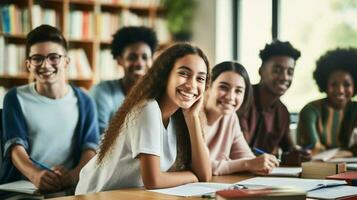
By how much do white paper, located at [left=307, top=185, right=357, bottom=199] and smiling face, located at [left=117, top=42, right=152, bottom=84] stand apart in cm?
172

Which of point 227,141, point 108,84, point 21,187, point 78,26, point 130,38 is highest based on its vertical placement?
point 78,26

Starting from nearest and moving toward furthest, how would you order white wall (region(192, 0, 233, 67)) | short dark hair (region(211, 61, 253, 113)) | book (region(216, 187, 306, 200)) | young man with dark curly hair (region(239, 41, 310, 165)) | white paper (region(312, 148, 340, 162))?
book (region(216, 187, 306, 200))
short dark hair (region(211, 61, 253, 113))
white paper (region(312, 148, 340, 162))
young man with dark curly hair (region(239, 41, 310, 165))
white wall (region(192, 0, 233, 67))

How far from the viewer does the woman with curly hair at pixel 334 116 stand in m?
3.06

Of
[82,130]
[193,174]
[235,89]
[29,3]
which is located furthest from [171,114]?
[29,3]

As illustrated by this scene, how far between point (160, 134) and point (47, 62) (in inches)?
31.4

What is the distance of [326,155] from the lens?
2.75 m

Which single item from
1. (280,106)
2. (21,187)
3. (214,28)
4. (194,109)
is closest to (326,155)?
(280,106)

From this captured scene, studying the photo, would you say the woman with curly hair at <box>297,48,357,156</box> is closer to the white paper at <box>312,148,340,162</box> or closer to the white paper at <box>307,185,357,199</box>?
the white paper at <box>312,148,340,162</box>

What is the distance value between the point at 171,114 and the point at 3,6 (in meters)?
3.56

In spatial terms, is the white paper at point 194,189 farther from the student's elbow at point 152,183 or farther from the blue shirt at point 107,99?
the blue shirt at point 107,99

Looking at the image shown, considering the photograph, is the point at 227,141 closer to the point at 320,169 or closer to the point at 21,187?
the point at 320,169

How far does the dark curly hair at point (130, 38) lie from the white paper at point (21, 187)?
4.38ft

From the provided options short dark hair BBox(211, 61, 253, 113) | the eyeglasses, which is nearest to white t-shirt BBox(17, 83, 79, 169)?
the eyeglasses

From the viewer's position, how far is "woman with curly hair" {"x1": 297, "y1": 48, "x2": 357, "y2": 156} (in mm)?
3061
